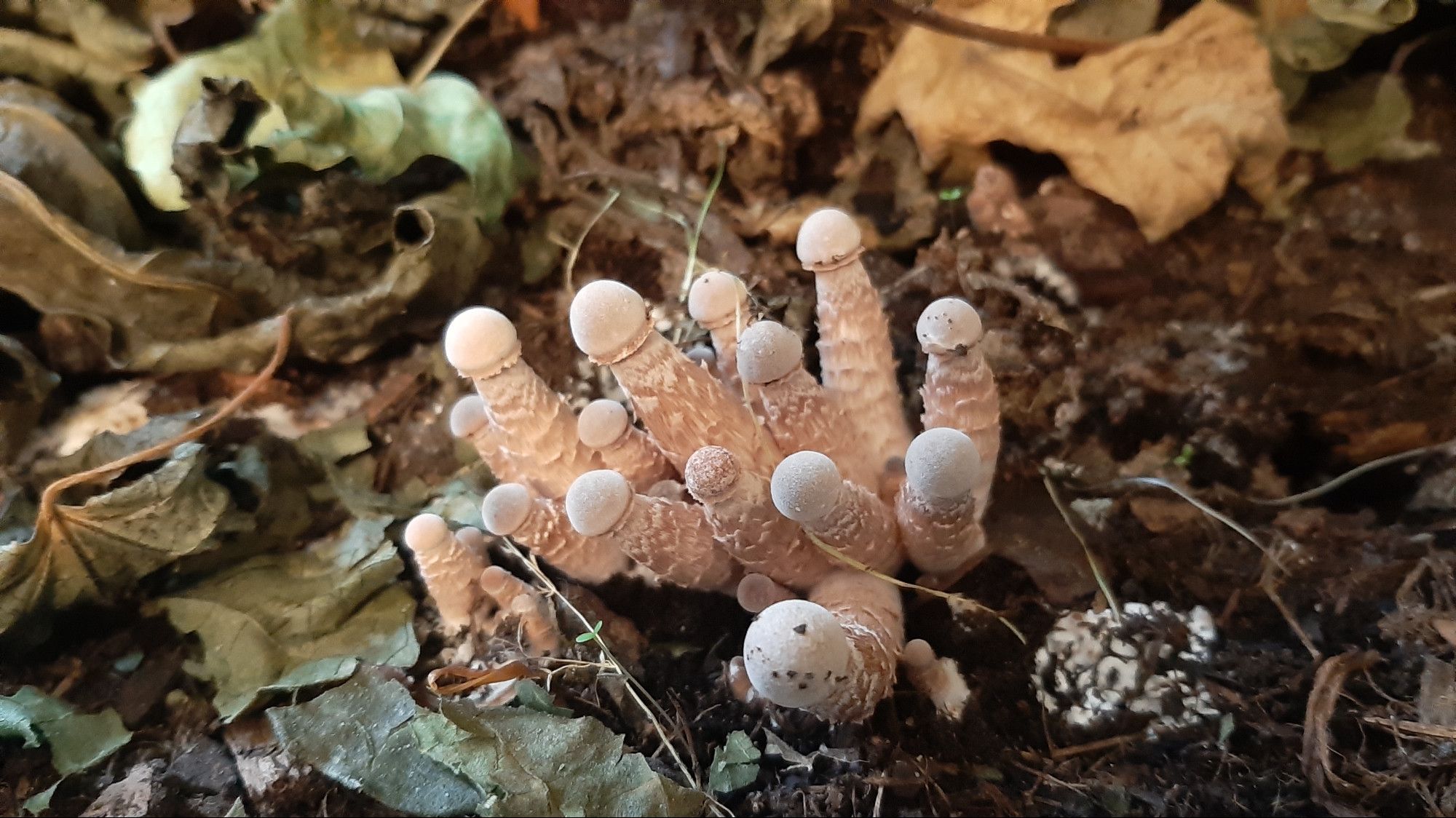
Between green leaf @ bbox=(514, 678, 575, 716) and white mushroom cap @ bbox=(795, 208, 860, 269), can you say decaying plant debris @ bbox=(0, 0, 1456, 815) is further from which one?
white mushroom cap @ bbox=(795, 208, 860, 269)

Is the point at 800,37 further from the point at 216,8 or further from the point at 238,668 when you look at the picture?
the point at 238,668

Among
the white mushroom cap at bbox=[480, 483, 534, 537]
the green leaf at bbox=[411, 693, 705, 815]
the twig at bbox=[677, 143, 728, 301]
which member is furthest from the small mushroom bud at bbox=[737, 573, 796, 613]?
the twig at bbox=[677, 143, 728, 301]

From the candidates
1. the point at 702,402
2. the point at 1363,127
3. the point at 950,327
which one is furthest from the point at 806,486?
the point at 1363,127

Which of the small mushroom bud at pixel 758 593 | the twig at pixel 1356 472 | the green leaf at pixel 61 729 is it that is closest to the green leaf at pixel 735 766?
the small mushroom bud at pixel 758 593

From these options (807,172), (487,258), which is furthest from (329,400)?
(807,172)

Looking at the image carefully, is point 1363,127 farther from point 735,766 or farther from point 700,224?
point 735,766

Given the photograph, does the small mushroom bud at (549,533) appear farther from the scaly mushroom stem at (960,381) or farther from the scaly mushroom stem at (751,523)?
the scaly mushroom stem at (960,381)
